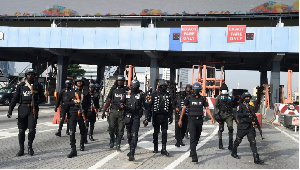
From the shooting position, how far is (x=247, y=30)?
26.9 m

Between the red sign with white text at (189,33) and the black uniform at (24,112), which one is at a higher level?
the red sign with white text at (189,33)

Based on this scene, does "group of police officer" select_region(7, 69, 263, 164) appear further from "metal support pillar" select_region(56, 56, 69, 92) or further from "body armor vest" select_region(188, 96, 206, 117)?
"metal support pillar" select_region(56, 56, 69, 92)

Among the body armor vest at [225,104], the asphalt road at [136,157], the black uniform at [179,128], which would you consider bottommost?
the asphalt road at [136,157]

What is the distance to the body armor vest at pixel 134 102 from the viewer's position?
300 inches

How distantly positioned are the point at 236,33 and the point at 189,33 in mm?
4165

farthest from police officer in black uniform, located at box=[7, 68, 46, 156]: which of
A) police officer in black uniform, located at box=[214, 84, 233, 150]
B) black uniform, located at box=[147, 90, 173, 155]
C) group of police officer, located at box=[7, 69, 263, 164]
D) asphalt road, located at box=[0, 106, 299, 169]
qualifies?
police officer in black uniform, located at box=[214, 84, 233, 150]

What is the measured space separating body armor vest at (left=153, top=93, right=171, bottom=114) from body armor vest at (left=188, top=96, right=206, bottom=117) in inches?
28.2

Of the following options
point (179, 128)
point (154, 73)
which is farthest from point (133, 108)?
point (154, 73)

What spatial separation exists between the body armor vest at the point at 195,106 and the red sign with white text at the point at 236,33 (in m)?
20.6

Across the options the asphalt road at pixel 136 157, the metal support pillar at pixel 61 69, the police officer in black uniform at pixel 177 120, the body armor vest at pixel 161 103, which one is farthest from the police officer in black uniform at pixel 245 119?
the metal support pillar at pixel 61 69

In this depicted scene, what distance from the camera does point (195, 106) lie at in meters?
7.69

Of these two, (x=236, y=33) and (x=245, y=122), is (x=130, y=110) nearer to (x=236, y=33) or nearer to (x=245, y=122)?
(x=245, y=122)

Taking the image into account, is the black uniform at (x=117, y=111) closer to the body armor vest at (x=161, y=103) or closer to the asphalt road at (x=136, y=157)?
the asphalt road at (x=136, y=157)

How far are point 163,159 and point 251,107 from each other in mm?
2619
